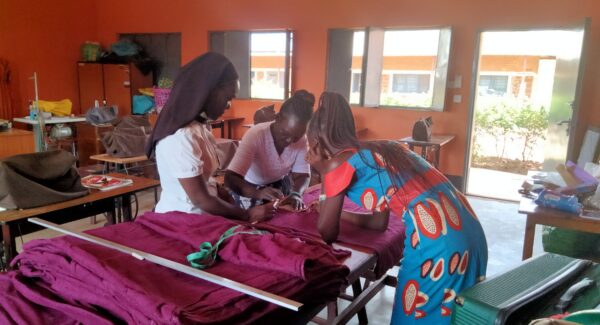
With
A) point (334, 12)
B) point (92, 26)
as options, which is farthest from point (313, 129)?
point (92, 26)

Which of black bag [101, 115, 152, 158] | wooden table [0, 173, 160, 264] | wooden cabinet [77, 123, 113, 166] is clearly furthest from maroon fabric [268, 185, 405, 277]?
wooden cabinet [77, 123, 113, 166]

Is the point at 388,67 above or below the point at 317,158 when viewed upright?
above

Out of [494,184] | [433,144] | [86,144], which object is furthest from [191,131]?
[494,184]

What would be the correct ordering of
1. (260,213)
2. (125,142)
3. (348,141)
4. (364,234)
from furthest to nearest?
(125,142) → (260,213) → (364,234) → (348,141)

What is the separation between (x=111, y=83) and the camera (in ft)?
24.9

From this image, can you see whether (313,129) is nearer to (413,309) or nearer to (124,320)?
(413,309)

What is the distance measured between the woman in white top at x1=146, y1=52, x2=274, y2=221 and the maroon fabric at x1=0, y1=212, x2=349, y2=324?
276 millimetres

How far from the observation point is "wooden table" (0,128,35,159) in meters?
4.71

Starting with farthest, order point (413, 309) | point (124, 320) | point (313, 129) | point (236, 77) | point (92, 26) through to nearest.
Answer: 1. point (92, 26)
2. point (236, 77)
3. point (313, 129)
4. point (413, 309)
5. point (124, 320)

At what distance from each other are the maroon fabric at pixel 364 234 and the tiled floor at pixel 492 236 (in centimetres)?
100

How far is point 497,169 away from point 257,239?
7.23 m

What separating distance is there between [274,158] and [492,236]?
8.44 ft

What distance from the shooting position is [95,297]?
0.90 meters

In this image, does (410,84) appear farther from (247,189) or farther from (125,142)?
(247,189)
